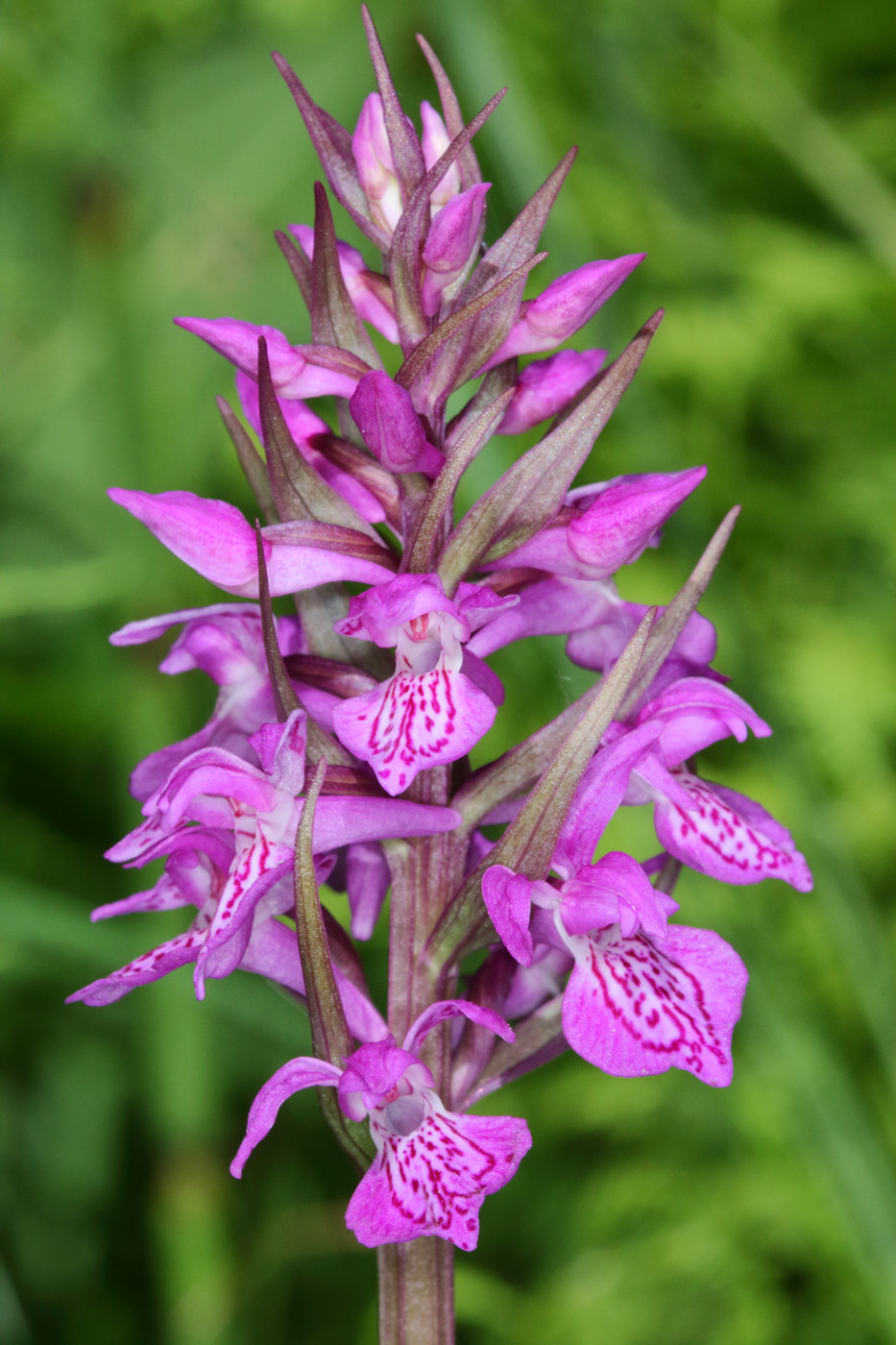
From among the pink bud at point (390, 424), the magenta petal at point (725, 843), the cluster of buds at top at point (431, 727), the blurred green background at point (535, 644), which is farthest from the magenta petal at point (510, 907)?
the blurred green background at point (535, 644)

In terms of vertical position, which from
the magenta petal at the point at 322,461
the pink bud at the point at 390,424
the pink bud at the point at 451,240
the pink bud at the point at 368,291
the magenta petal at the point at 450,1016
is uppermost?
the pink bud at the point at 451,240

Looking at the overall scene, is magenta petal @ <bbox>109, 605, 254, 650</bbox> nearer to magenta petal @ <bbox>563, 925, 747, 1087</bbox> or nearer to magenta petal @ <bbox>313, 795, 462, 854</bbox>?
magenta petal @ <bbox>313, 795, 462, 854</bbox>

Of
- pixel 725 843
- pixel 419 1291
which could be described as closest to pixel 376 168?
pixel 725 843

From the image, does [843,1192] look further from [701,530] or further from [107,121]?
[107,121]

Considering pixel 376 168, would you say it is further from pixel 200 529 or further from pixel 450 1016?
pixel 450 1016

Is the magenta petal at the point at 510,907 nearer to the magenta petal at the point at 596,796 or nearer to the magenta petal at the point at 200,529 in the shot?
the magenta petal at the point at 596,796

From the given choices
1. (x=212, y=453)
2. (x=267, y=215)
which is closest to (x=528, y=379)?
(x=212, y=453)

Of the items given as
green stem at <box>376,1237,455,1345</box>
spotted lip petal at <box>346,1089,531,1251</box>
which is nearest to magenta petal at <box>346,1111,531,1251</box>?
spotted lip petal at <box>346,1089,531,1251</box>
